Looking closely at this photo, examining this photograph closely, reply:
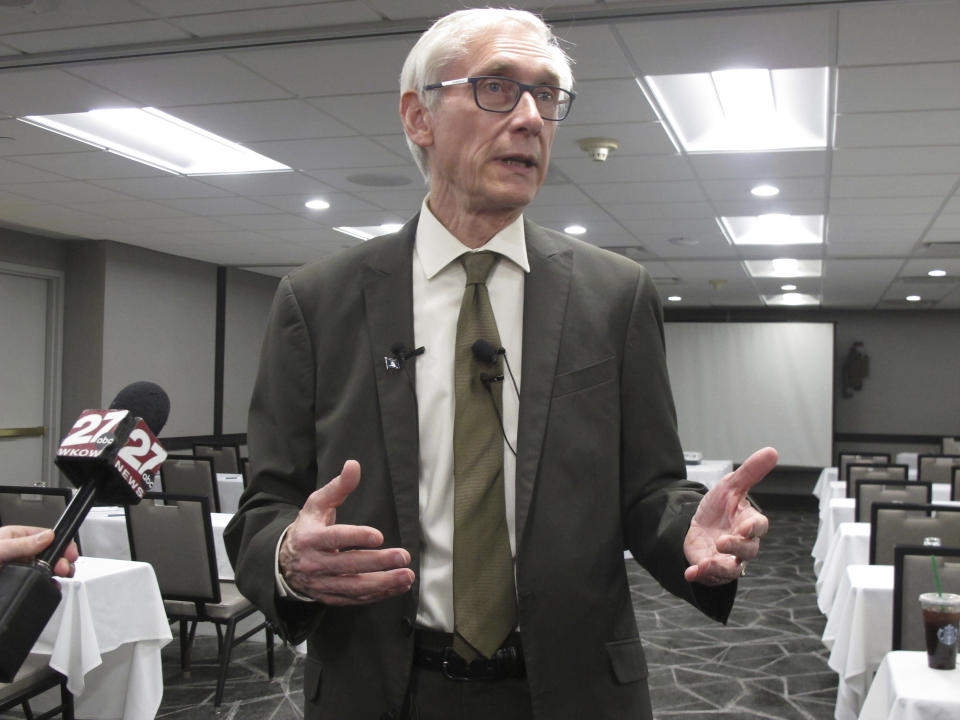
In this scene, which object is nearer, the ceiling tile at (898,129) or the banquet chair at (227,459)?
the ceiling tile at (898,129)

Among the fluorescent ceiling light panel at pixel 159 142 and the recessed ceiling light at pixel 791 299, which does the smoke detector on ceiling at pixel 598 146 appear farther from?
the recessed ceiling light at pixel 791 299

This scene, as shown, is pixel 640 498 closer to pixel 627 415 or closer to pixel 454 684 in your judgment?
pixel 627 415

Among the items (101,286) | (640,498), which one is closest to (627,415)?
(640,498)

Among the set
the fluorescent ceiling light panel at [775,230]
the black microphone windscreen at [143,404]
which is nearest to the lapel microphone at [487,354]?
the black microphone windscreen at [143,404]

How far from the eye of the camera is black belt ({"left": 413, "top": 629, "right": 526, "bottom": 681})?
1.17m

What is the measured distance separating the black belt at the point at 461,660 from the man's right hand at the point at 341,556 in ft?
0.64

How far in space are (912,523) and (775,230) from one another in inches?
191

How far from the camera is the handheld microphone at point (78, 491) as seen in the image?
85 cm

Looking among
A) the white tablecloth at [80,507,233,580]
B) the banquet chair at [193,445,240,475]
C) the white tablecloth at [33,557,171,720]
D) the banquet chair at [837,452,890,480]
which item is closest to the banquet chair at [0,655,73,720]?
the white tablecloth at [33,557,171,720]

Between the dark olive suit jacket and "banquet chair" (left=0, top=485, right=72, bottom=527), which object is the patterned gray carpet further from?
the dark olive suit jacket

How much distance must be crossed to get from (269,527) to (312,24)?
302cm

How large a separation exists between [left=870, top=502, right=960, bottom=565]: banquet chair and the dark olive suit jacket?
3.47 metres

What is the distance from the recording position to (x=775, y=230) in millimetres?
8734

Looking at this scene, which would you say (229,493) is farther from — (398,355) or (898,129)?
(398,355)
